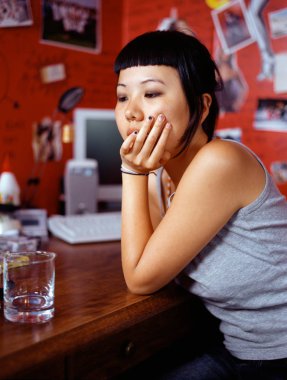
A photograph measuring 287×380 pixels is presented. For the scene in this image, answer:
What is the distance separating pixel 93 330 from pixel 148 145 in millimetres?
393

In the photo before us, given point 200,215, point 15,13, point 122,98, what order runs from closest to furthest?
point 200,215, point 122,98, point 15,13

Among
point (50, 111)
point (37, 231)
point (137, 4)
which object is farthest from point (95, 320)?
point (137, 4)

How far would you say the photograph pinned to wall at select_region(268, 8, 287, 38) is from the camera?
1751 mm

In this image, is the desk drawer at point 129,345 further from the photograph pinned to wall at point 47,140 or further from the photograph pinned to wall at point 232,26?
the photograph pinned to wall at point 232,26

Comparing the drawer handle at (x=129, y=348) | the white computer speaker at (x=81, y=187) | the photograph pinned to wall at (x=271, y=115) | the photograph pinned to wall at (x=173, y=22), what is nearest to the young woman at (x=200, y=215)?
the drawer handle at (x=129, y=348)

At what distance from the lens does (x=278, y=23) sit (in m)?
1.77

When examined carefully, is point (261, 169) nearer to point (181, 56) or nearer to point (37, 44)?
point (181, 56)

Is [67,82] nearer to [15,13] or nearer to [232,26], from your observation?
[15,13]

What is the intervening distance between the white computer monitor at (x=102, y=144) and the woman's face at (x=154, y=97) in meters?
0.84

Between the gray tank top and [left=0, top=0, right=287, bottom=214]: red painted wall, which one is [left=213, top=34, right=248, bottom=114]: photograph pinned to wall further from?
the gray tank top

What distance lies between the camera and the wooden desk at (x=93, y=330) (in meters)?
0.72

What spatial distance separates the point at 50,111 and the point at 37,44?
0.26 meters

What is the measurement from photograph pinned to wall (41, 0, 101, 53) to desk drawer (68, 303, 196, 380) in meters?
1.27

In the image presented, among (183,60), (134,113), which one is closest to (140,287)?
(134,113)
